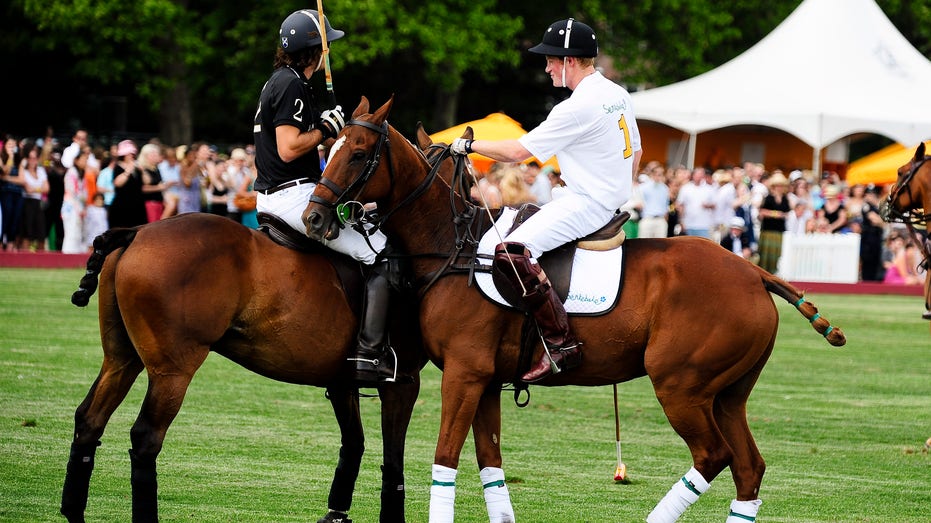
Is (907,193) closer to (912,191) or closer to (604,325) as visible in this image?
(912,191)

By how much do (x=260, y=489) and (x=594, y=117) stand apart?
3408 mm

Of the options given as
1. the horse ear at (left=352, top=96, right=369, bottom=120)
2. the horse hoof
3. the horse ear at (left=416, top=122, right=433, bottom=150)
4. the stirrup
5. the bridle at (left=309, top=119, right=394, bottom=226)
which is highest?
the horse ear at (left=352, top=96, right=369, bottom=120)

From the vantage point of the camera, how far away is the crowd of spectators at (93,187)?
24359 millimetres

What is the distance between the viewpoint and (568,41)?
809 cm

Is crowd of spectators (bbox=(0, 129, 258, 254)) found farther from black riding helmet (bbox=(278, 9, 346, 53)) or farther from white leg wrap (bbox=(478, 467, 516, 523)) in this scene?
white leg wrap (bbox=(478, 467, 516, 523))

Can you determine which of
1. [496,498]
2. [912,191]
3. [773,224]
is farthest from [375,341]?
[773,224]

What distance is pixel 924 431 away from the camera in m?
12.6

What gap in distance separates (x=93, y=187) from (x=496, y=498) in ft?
61.9

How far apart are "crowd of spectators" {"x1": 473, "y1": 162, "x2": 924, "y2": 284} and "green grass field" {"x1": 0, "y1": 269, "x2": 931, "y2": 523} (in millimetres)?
11206

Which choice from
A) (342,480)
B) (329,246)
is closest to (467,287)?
(329,246)

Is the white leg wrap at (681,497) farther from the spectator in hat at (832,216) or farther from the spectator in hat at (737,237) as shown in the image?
the spectator in hat at (832,216)

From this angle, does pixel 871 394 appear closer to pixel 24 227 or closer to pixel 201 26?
pixel 24 227

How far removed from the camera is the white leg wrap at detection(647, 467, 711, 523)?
7891 mm

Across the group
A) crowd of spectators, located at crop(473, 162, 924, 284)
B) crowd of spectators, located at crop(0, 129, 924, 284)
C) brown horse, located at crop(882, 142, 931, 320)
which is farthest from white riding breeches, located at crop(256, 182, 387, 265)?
crowd of spectators, located at crop(473, 162, 924, 284)
